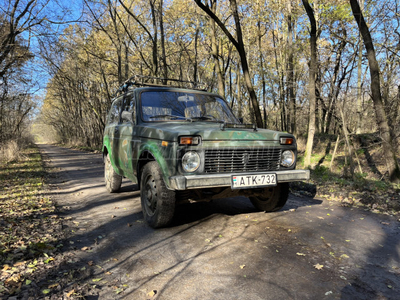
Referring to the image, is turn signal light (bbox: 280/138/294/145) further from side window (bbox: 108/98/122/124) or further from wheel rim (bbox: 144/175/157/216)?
side window (bbox: 108/98/122/124)

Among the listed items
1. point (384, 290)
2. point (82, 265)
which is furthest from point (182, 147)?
point (384, 290)

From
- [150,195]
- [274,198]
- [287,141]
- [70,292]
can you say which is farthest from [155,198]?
[287,141]

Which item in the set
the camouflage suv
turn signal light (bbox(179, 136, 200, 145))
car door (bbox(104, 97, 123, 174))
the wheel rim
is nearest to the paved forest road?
the wheel rim

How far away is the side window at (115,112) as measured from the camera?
5732mm

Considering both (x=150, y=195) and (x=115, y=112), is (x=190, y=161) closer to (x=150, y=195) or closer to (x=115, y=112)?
(x=150, y=195)

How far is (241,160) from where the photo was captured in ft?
11.7

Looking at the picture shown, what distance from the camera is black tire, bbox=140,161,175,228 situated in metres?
3.50

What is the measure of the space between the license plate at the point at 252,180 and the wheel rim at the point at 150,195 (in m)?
1.15

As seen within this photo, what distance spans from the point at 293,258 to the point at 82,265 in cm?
223

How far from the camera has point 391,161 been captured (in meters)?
7.20

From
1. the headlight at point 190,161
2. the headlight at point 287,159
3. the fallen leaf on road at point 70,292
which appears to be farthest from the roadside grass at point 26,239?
the headlight at point 287,159

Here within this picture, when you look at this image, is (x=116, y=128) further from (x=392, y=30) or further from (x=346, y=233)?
(x=392, y=30)

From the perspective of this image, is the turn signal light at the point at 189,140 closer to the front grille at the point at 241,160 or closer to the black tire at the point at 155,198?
the front grille at the point at 241,160

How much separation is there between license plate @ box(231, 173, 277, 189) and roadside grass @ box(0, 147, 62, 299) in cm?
222
